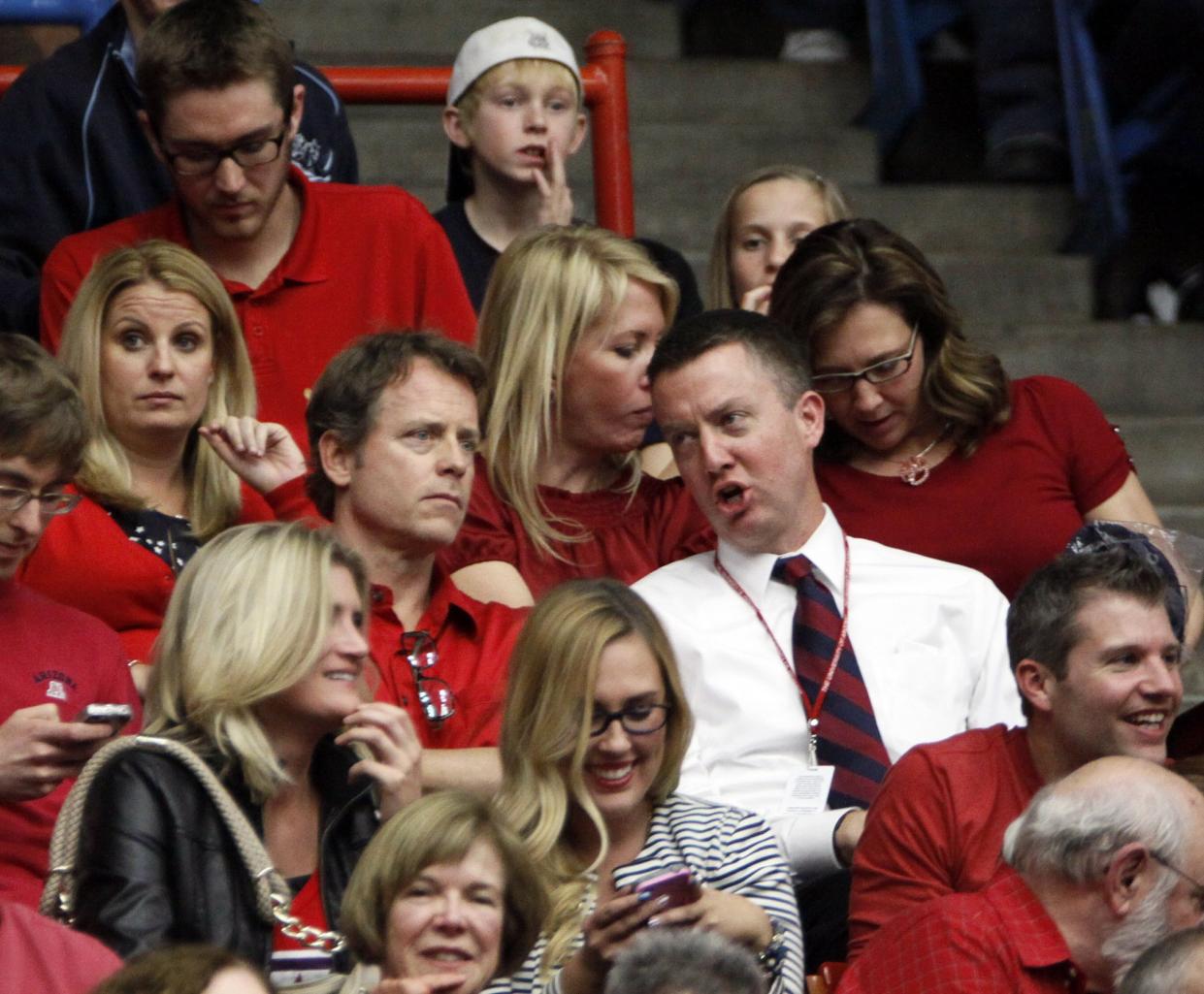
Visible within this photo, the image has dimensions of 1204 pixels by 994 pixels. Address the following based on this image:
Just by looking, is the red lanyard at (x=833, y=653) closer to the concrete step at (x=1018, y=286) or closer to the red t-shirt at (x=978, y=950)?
the red t-shirt at (x=978, y=950)

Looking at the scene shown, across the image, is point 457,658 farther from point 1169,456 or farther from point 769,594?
point 1169,456

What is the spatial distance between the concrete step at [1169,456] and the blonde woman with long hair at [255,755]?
3032mm

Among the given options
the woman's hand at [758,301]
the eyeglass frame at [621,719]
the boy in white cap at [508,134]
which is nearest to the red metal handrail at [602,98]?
the boy in white cap at [508,134]

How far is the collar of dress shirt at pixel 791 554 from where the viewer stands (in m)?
4.75

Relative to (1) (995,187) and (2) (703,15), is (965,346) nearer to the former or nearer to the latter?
(1) (995,187)

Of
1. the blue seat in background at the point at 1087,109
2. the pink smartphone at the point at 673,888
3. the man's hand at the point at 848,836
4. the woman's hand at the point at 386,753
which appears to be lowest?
the pink smartphone at the point at 673,888

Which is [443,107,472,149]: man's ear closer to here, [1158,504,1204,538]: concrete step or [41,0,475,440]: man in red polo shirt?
[41,0,475,440]: man in red polo shirt

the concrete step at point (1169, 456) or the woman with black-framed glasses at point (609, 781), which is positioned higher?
the concrete step at point (1169, 456)

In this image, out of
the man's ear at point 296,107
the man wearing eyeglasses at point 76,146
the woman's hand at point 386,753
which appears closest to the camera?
the woman's hand at point 386,753

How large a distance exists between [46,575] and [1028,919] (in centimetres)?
186

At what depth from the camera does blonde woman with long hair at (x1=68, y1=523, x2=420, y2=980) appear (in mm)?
3666

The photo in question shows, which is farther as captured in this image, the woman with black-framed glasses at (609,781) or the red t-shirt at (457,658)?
the red t-shirt at (457,658)

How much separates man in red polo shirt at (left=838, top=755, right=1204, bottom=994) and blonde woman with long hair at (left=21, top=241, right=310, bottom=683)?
1.57 metres

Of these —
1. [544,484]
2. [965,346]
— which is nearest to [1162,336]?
[965,346]
